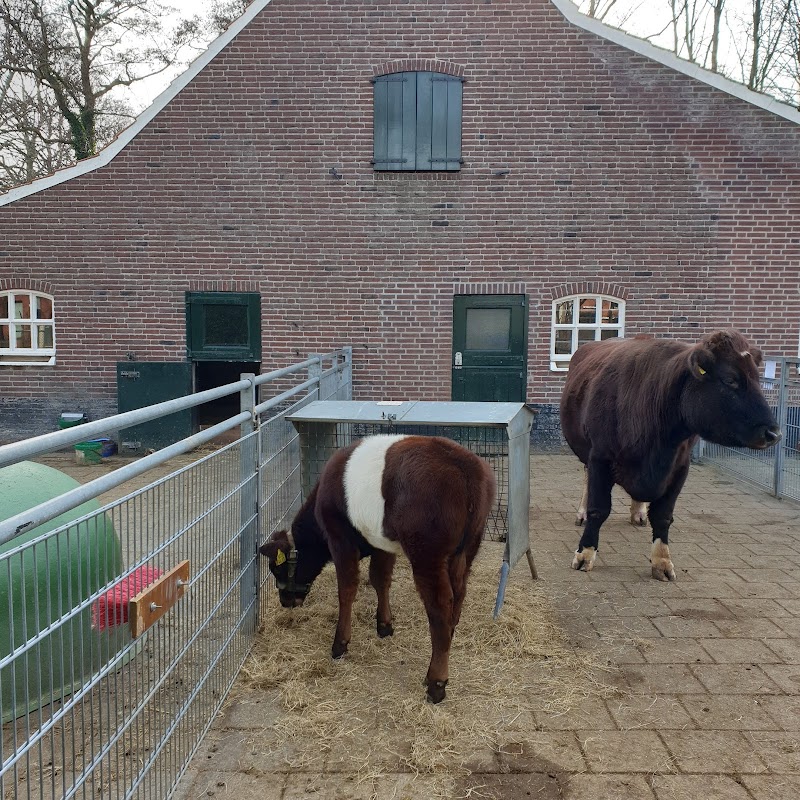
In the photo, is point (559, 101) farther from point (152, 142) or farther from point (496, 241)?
point (152, 142)

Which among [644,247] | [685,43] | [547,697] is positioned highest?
[685,43]

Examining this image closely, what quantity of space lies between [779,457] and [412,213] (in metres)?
6.22

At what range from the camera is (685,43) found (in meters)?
19.2

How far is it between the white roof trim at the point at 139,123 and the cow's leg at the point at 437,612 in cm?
978

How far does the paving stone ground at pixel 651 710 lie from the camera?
9.58 ft

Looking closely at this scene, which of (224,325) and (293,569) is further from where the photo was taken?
(224,325)

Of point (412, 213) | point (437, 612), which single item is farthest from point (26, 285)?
point (437, 612)

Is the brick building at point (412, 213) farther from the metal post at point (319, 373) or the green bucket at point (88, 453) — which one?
the metal post at point (319, 373)

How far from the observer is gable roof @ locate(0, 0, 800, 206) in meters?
10.4

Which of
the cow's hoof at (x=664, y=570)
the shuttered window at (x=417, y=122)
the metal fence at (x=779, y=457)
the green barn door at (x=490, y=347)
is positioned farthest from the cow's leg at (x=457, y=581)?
the shuttered window at (x=417, y=122)

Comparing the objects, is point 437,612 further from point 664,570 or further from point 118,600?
point 664,570

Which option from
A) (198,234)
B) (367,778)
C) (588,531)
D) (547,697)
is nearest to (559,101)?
(198,234)

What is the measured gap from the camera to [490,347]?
10961 mm

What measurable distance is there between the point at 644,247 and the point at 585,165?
1571mm
